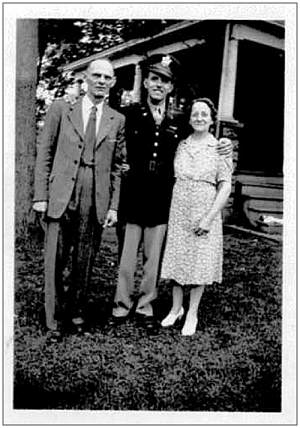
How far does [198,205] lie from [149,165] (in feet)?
0.88

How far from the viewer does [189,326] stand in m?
2.50

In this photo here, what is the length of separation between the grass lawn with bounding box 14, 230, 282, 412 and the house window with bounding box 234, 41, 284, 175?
3.06 m

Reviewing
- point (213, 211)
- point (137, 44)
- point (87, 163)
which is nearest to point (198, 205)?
point (213, 211)

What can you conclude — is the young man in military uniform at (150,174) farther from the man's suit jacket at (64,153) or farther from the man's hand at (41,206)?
the man's hand at (41,206)

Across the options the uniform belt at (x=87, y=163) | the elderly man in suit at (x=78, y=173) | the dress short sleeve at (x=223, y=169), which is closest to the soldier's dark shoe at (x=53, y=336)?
the elderly man in suit at (x=78, y=173)

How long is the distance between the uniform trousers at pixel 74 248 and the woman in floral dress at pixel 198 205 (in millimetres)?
342

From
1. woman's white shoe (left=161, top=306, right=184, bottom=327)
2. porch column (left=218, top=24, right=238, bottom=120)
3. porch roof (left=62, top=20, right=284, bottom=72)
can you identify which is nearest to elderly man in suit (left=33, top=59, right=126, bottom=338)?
woman's white shoe (left=161, top=306, right=184, bottom=327)

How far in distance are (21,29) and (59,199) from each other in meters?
0.68

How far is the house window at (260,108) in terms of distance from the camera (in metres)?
5.60

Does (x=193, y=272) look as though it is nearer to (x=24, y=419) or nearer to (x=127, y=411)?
(x=127, y=411)

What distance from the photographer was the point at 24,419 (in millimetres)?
2074

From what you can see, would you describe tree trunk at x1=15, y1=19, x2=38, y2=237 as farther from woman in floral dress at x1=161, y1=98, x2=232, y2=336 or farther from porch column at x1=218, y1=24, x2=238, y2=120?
porch column at x1=218, y1=24, x2=238, y2=120

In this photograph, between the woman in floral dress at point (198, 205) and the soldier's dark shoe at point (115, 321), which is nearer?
the woman in floral dress at point (198, 205)

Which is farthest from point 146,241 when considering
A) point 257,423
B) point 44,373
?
point 257,423
